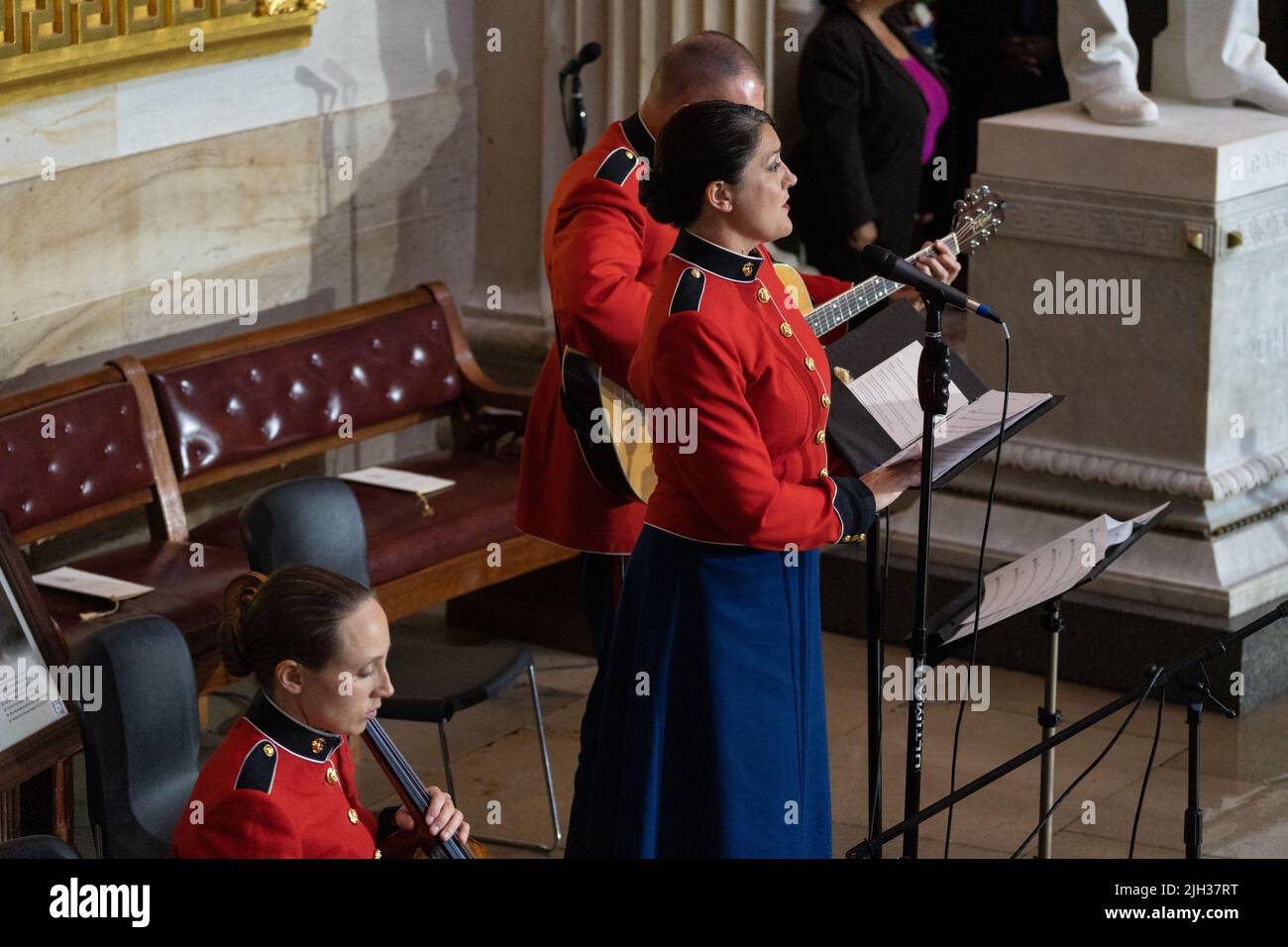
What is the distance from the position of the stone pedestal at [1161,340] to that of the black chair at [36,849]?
359 centimetres

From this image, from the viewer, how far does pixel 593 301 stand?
13.8ft

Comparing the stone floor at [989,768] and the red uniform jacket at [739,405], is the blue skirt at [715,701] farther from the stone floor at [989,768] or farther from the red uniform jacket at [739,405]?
the stone floor at [989,768]

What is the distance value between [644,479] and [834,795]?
1.24m

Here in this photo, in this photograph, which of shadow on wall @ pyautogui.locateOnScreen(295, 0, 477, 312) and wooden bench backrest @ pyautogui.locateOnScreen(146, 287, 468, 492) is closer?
wooden bench backrest @ pyautogui.locateOnScreen(146, 287, 468, 492)

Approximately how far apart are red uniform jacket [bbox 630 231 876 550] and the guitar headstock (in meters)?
0.78

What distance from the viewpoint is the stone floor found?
4949 mm

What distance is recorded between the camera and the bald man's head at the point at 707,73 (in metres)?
3.95

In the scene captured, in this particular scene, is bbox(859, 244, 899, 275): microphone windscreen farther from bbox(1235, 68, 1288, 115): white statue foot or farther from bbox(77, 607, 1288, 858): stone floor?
bbox(1235, 68, 1288, 115): white statue foot

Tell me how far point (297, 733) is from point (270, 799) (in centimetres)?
11

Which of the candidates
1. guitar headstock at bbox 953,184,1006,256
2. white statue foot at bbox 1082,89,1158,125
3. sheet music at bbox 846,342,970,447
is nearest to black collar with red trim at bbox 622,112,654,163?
guitar headstock at bbox 953,184,1006,256

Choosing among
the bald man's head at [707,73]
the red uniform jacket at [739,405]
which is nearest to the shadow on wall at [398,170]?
the bald man's head at [707,73]

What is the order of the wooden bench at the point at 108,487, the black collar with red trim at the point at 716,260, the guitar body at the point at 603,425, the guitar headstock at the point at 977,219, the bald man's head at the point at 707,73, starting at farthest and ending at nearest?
the wooden bench at the point at 108,487, the guitar body at the point at 603,425, the guitar headstock at the point at 977,219, the bald man's head at the point at 707,73, the black collar with red trim at the point at 716,260

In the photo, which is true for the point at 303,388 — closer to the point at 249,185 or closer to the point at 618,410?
the point at 249,185

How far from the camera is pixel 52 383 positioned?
5.51 metres
